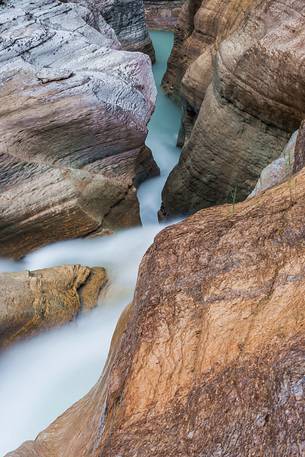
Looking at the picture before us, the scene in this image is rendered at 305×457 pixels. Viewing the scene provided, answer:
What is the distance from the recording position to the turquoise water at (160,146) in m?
8.37

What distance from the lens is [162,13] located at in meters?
16.5

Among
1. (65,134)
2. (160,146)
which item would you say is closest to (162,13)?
(160,146)

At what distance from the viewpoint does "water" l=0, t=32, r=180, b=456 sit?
483 centimetres

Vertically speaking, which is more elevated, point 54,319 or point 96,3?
point 96,3

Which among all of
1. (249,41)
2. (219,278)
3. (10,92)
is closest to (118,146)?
(10,92)

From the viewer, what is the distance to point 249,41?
6676 millimetres

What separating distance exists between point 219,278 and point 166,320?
32cm

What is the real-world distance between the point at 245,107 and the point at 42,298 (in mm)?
3168

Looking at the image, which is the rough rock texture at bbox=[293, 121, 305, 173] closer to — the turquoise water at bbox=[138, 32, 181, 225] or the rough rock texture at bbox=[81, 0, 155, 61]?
the turquoise water at bbox=[138, 32, 181, 225]

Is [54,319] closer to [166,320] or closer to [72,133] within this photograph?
Answer: [72,133]

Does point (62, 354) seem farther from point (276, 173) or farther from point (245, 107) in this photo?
point (245, 107)

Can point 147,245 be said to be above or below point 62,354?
below

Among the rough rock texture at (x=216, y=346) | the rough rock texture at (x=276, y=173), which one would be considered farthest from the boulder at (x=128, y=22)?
the rough rock texture at (x=216, y=346)

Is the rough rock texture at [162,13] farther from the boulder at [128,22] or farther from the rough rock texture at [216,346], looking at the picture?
the rough rock texture at [216,346]
